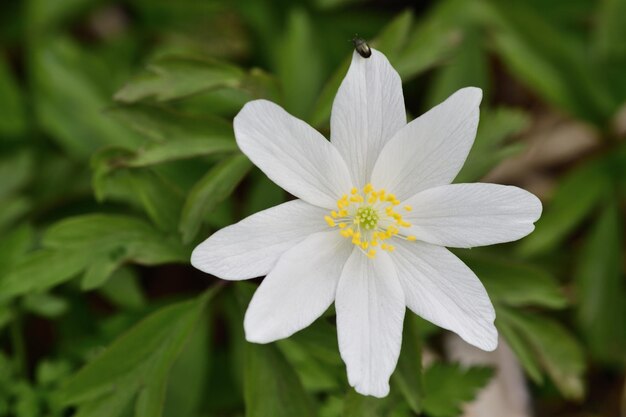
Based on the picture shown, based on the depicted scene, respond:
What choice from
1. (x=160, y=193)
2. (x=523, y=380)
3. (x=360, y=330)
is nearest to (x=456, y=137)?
(x=360, y=330)

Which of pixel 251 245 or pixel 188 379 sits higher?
A: pixel 251 245

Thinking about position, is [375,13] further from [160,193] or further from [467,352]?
[160,193]

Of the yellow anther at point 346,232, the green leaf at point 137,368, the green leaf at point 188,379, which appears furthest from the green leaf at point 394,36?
the green leaf at point 188,379

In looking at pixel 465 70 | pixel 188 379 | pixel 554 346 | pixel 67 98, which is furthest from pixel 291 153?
pixel 465 70

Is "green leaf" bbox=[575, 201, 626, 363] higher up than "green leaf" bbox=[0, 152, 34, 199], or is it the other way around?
"green leaf" bbox=[0, 152, 34, 199]

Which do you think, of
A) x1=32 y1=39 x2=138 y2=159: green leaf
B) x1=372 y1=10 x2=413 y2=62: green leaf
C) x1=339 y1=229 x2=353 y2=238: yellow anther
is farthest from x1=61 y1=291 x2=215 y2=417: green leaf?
x1=32 y1=39 x2=138 y2=159: green leaf

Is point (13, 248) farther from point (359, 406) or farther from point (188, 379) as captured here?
point (359, 406)

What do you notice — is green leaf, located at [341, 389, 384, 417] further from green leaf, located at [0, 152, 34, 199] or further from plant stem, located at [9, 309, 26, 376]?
green leaf, located at [0, 152, 34, 199]
